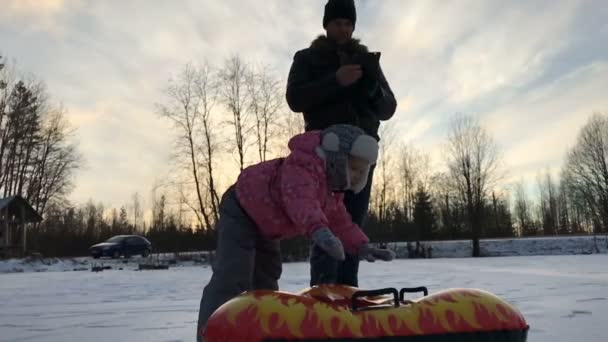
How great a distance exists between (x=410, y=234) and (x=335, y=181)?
87.5 ft

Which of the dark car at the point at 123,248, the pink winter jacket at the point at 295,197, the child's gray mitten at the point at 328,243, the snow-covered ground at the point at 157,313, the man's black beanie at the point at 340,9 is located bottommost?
the snow-covered ground at the point at 157,313

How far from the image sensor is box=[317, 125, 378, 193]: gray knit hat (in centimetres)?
175

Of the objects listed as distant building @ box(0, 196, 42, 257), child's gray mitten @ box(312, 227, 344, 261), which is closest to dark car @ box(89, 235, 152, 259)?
distant building @ box(0, 196, 42, 257)

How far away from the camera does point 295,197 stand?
5.57 feet

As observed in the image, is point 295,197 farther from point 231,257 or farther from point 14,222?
point 14,222

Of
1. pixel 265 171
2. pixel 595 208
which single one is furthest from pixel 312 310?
pixel 595 208

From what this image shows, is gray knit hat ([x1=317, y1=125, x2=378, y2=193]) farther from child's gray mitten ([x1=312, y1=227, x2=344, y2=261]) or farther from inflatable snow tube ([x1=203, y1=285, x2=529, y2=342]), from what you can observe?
inflatable snow tube ([x1=203, y1=285, x2=529, y2=342])

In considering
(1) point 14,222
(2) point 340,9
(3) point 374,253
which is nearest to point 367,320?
(3) point 374,253

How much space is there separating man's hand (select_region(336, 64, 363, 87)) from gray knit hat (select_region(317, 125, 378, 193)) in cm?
40

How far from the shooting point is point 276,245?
218 centimetres

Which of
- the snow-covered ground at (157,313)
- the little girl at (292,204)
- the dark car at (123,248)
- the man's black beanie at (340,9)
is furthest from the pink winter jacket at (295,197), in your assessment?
the dark car at (123,248)

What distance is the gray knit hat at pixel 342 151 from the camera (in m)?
1.75

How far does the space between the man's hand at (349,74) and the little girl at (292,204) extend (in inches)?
13.7

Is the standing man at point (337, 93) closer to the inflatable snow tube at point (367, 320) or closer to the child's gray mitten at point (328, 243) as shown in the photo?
the child's gray mitten at point (328, 243)
